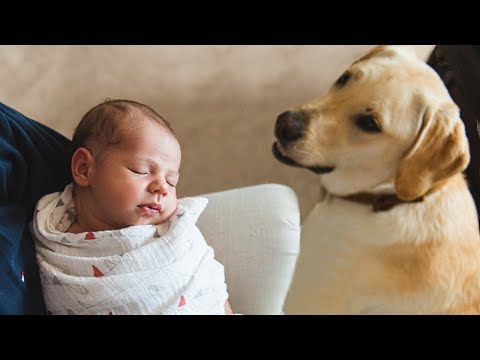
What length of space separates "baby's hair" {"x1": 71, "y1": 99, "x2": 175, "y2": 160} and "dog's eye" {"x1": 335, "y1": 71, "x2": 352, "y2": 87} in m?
0.21

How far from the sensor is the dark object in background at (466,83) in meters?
0.43

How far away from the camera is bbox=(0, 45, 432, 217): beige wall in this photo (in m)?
0.53

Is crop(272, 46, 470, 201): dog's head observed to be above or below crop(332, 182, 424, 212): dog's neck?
above

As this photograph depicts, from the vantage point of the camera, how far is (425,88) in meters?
0.42

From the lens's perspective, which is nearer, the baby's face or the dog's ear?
the dog's ear

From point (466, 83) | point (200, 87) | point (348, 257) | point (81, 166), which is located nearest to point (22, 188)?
point (81, 166)

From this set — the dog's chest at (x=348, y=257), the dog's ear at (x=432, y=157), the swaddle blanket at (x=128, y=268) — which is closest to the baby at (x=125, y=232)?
the swaddle blanket at (x=128, y=268)

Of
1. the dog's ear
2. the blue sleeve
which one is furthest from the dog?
the blue sleeve

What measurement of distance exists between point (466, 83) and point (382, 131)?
12cm

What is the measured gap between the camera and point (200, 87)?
596 mm

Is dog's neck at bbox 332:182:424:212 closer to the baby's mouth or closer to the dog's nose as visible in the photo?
the dog's nose
